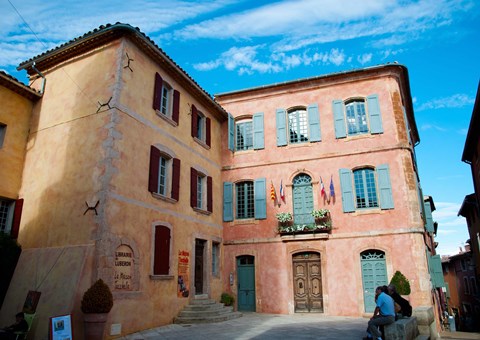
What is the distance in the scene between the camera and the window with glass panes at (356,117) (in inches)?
603

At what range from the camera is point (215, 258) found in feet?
50.4

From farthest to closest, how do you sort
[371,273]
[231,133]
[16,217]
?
[231,133]
[371,273]
[16,217]

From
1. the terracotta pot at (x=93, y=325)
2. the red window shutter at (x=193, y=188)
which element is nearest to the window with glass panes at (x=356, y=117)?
the red window shutter at (x=193, y=188)

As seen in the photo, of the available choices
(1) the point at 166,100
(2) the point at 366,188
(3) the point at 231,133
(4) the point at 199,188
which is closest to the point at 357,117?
(2) the point at 366,188

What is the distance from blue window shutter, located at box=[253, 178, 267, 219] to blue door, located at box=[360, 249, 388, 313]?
13.8 ft

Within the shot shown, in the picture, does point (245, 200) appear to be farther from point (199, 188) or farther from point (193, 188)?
point (193, 188)

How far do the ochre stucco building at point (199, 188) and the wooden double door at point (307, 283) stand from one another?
5cm

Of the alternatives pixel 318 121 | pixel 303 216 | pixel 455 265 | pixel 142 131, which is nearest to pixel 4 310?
pixel 142 131

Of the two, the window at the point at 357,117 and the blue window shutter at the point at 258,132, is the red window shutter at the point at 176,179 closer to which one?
the blue window shutter at the point at 258,132

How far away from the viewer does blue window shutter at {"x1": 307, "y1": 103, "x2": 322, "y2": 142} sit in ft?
51.3

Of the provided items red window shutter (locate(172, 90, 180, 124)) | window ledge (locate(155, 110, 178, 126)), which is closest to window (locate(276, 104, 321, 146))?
Result: red window shutter (locate(172, 90, 180, 124))

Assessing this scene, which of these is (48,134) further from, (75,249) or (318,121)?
(318,121)

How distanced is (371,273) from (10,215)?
12285 mm

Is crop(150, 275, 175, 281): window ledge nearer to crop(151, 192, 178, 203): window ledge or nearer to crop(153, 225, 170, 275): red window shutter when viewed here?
crop(153, 225, 170, 275): red window shutter
